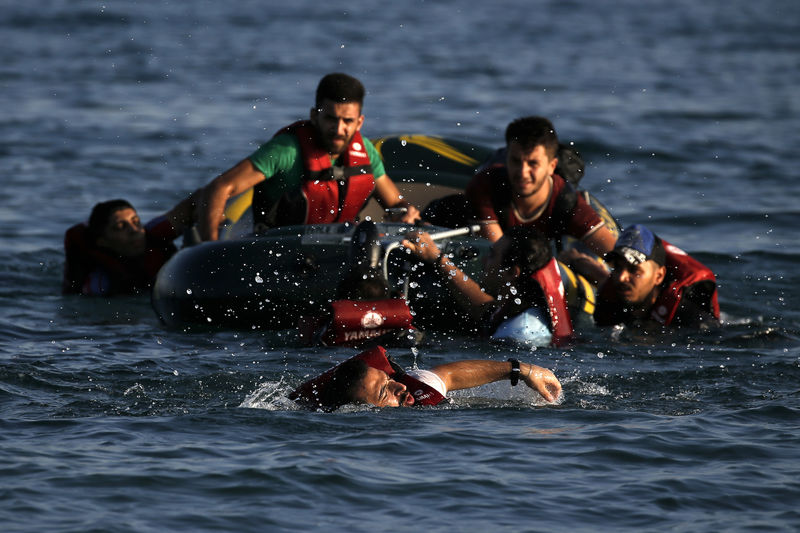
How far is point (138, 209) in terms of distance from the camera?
43.0 ft

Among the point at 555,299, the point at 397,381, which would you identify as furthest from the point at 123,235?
the point at 397,381

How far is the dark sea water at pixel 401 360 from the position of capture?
505 cm

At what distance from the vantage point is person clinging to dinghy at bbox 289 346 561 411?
18.9 ft

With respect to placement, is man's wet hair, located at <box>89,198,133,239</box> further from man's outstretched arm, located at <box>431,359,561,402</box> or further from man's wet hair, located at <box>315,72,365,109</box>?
man's outstretched arm, located at <box>431,359,561,402</box>

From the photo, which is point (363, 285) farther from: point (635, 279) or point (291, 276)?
point (635, 279)

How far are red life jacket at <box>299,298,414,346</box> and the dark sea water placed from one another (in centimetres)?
15

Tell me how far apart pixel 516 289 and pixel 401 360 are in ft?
2.61

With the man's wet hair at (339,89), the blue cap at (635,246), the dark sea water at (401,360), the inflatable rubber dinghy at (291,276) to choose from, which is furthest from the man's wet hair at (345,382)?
the man's wet hair at (339,89)

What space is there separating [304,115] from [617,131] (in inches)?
172

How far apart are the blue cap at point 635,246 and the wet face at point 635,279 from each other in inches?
1.3

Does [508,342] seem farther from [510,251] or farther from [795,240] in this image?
[795,240]

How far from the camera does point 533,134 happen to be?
7863 mm

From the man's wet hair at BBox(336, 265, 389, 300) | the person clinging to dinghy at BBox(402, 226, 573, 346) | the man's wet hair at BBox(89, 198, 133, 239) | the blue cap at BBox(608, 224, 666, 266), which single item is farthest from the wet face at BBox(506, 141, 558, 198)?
the man's wet hair at BBox(89, 198, 133, 239)

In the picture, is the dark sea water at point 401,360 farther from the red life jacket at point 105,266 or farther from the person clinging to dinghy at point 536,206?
the person clinging to dinghy at point 536,206
